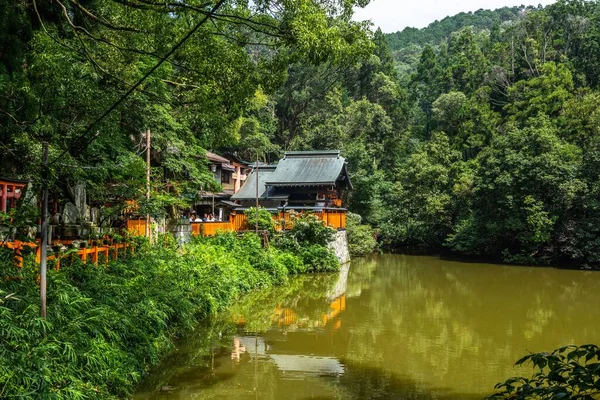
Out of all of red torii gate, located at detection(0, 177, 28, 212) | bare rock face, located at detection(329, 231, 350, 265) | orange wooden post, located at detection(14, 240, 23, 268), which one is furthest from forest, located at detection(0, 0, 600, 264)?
bare rock face, located at detection(329, 231, 350, 265)

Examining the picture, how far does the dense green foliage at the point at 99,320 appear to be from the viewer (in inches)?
198

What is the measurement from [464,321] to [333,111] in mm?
34178

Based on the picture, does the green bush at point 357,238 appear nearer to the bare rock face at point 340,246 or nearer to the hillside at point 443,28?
the bare rock face at point 340,246

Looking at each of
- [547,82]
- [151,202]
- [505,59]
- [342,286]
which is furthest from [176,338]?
[505,59]

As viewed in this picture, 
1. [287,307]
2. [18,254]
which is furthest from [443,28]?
[18,254]

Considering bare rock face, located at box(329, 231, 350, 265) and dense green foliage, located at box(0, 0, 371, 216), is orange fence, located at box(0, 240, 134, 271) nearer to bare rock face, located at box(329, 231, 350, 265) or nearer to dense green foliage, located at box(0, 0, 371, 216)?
dense green foliage, located at box(0, 0, 371, 216)

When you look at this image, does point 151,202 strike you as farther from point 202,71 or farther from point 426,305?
point 426,305

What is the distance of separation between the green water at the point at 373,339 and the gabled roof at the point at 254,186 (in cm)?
1071

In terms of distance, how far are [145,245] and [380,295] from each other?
792 cm

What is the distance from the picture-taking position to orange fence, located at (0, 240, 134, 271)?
292 inches

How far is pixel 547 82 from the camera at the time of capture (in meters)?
34.5

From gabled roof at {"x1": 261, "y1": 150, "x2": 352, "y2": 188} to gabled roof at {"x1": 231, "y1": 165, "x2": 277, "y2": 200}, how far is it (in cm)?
61

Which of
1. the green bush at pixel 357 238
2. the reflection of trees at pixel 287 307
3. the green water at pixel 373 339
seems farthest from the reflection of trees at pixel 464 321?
the green bush at pixel 357 238

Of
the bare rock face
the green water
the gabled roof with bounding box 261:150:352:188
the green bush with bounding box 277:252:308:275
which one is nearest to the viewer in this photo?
the green water
